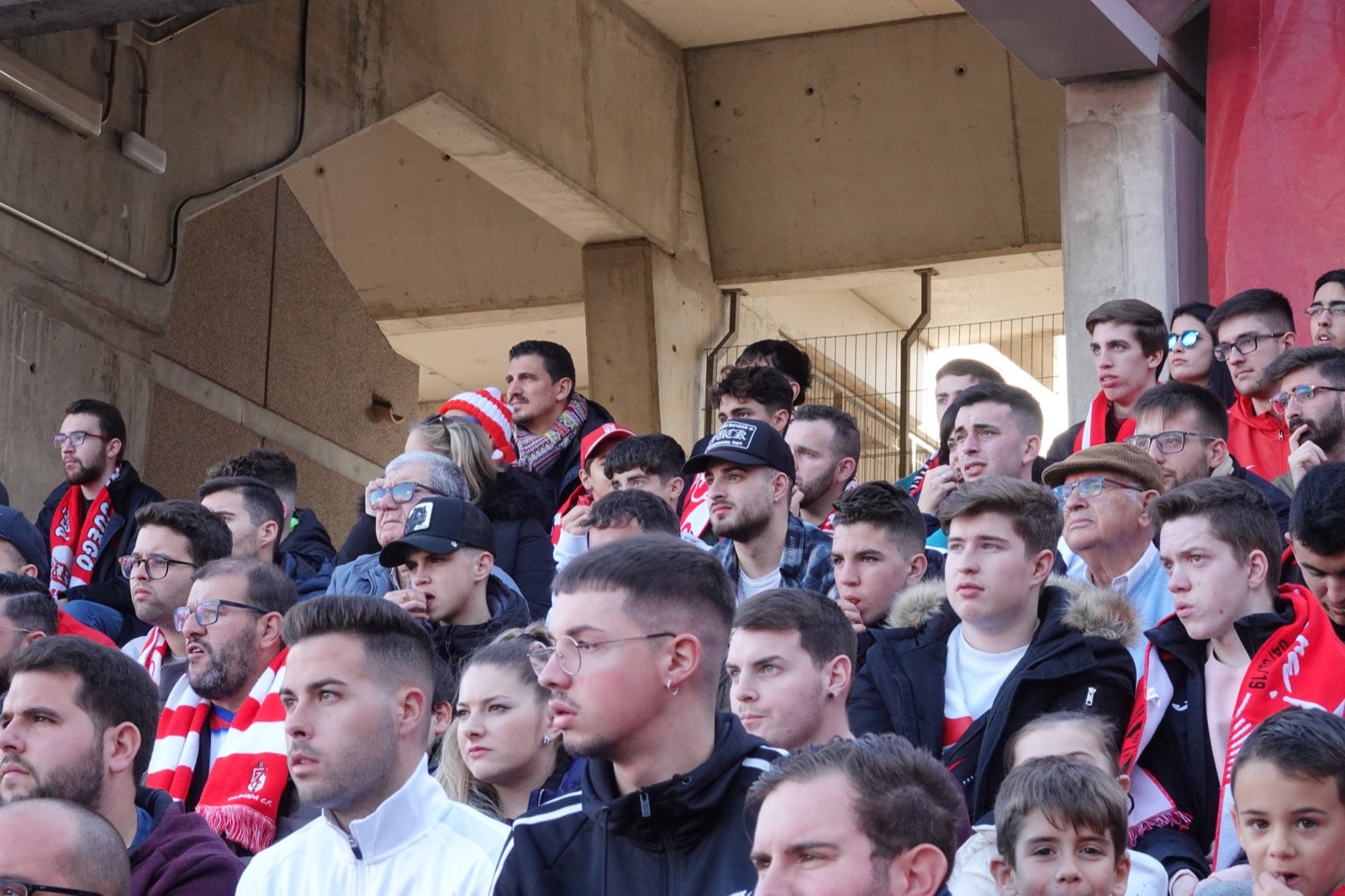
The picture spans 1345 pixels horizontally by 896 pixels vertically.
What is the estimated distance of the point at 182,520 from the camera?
6.14m

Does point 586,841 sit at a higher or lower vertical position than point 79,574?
lower

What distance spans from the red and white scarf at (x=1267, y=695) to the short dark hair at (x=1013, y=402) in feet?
6.37

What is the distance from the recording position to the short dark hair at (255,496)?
6.79m

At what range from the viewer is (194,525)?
615 cm

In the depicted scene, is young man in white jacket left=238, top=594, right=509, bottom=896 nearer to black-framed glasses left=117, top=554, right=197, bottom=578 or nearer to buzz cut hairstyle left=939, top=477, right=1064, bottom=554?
buzz cut hairstyle left=939, top=477, right=1064, bottom=554

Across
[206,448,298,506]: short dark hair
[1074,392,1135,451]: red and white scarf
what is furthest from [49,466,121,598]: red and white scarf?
[1074,392,1135,451]: red and white scarf

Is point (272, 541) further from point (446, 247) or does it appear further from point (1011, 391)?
point (446, 247)

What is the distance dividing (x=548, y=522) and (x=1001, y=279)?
925 centimetres

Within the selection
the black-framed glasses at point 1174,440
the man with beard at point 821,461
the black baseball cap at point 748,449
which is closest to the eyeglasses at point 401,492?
the black baseball cap at point 748,449

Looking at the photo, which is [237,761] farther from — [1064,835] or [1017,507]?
[1064,835]

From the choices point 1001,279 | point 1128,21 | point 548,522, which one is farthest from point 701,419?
point 548,522

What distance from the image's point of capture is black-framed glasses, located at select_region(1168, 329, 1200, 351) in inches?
283

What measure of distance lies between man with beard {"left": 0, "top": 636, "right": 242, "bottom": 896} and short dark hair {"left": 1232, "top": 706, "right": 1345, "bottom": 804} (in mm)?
2130

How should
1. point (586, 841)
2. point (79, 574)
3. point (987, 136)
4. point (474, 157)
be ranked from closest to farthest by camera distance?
point (586, 841)
point (79, 574)
point (474, 157)
point (987, 136)
